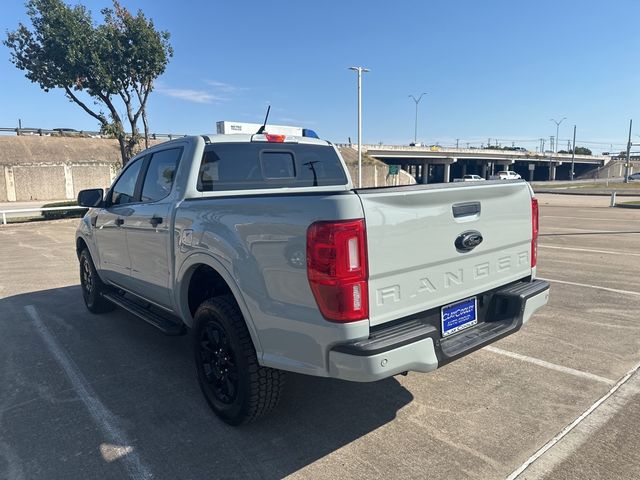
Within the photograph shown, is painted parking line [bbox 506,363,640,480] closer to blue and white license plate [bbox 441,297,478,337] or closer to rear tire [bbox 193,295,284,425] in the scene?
blue and white license plate [bbox 441,297,478,337]

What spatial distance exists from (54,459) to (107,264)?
8.87ft

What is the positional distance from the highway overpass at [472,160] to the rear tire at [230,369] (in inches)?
2305

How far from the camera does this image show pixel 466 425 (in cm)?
309

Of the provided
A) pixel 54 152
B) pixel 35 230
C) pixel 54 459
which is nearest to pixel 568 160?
pixel 54 152

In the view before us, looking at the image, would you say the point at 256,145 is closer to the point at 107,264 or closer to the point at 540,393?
the point at 107,264

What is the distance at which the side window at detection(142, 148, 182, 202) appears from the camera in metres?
3.93

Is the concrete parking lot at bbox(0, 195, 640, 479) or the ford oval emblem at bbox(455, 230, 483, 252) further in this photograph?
the ford oval emblem at bbox(455, 230, 483, 252)

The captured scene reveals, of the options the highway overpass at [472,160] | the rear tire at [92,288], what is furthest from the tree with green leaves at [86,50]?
the highway overpass at [472,160]

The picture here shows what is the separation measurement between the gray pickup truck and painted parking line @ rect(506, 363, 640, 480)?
2.28 feet

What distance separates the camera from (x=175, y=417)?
3.29 m

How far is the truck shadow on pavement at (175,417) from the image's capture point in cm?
275

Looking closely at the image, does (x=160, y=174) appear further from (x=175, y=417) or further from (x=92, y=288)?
(x=92, y=288)

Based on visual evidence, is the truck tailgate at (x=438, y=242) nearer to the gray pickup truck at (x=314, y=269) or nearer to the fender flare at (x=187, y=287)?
the gray pickup truck at (x=314, y=269)

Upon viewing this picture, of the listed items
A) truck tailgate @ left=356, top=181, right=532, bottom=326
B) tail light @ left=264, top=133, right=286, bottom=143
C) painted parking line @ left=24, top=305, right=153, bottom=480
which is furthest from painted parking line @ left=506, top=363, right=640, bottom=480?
tail light @ left=264, top=133, right=286, bottom=143
